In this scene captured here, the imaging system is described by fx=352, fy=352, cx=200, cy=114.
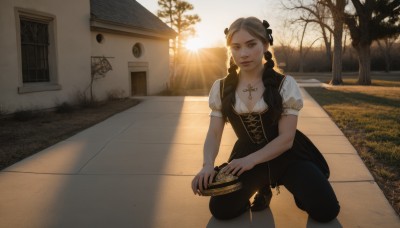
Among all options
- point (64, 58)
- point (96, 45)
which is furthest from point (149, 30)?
point (64, 58)

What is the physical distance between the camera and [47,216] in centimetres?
→ 291

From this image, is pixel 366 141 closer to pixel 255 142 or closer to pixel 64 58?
pixel 255 142

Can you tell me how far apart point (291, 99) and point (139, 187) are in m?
1.83

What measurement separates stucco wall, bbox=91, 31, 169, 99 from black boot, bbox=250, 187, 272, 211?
9.68 metres

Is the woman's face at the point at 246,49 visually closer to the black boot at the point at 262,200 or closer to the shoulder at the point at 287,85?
the shoulder at the point at 287,85

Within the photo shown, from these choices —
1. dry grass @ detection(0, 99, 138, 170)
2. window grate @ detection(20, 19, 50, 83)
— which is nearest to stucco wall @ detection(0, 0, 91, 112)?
window grate @ detection(20, 19, 50, 83)

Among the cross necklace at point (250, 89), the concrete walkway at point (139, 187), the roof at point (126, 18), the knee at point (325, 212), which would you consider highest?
the roof at point (126, 18)

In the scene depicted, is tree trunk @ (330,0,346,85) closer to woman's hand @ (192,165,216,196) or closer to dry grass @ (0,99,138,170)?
dry grass @ (0,99,138,170)

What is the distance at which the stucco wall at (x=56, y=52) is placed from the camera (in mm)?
7898

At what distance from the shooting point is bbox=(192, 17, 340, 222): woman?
101 inches

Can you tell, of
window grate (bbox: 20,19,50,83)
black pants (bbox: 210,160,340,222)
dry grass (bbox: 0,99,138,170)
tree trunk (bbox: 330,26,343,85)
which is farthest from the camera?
tree trunk (bbox: 330,26,343,85)

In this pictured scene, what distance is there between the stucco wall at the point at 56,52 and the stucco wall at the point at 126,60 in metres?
0.91

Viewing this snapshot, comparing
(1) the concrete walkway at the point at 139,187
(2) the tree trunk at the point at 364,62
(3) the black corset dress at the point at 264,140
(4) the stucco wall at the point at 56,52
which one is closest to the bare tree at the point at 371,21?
(2) the tree trunk at the point at 364,62

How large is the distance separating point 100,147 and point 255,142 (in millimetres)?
3138
